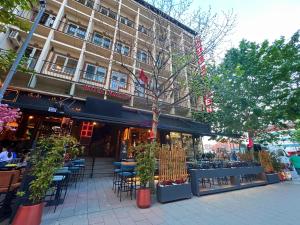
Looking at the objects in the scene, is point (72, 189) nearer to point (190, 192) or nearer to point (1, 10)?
point (190, 192)

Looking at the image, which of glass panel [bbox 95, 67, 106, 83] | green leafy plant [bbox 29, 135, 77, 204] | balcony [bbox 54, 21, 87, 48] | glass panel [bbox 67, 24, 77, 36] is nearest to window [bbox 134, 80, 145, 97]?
glass panel [bbox 95, 67, 106, 83]

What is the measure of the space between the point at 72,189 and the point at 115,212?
327cm

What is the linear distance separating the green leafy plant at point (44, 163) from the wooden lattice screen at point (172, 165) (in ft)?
10.5

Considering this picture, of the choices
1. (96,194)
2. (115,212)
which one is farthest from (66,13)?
(115,212)

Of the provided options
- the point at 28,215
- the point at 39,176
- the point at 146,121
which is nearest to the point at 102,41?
the point at 146,121

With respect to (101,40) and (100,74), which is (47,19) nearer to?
(101,40)

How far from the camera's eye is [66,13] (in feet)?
41.3

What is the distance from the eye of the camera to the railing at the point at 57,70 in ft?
34.3

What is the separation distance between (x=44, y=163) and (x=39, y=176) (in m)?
0.29

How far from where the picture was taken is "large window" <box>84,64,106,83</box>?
39.5ft

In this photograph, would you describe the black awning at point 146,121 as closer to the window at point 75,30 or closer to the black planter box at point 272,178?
the black planter box at point 272,178

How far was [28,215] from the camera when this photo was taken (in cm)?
317

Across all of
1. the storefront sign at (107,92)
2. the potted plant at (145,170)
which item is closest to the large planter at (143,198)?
the potted plant at (145,170)

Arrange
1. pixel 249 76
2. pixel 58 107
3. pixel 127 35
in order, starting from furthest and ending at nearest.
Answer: pixel 127 35, pixel 249 76, pixel 58 107
